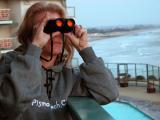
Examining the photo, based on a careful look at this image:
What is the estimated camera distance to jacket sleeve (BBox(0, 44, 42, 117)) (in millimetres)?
677

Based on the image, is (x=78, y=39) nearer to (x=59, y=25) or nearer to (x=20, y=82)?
(x=59, y=25)

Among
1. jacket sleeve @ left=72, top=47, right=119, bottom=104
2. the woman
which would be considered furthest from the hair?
jacket sleeve @ left=72, top=47, right=119, bottom=104

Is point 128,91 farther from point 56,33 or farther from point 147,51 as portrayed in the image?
point 56,33

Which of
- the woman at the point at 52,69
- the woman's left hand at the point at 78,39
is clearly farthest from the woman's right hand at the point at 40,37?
the woman's left hand at the point at 78,39

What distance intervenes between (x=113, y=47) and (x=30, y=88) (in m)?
4.24

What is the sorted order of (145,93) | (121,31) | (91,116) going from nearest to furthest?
1. (91,116)
2. (121,31)
3. (145,93)

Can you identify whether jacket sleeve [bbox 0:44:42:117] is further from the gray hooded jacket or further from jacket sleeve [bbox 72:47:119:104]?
jacket sleeve [bbox 72:47:119:104]

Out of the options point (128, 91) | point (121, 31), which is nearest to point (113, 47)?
point (121, 31)

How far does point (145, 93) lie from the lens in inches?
234

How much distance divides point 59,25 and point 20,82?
0.46ft

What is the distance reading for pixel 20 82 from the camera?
68cm

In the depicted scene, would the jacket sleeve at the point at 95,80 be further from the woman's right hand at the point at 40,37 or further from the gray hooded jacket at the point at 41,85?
the woman's right hand at the point at 40,37

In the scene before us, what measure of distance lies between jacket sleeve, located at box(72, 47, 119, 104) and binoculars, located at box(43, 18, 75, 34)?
0.29 feet

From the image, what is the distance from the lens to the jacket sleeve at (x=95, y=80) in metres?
0.82
